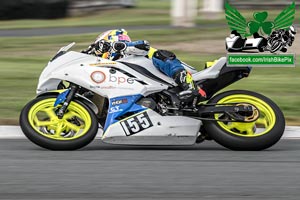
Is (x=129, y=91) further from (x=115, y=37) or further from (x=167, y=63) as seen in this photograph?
(x=115, y=37)

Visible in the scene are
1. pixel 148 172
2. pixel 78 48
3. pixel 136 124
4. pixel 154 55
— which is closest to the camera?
pixel 148 172

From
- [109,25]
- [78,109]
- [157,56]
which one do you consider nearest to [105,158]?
[78,109]

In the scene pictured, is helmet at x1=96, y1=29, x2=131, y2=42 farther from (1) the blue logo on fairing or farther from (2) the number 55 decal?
(2) the number 55 decal

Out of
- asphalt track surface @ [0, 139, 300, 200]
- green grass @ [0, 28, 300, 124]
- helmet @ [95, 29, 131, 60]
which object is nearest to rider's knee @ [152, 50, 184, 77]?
helmet @ [95, 29, 131, 60]

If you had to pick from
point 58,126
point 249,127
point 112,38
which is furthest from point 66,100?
point 249,127

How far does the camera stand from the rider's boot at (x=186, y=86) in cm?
810

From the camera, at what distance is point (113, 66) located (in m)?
8.36

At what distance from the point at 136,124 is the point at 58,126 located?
768 mm

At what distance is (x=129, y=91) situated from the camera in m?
8.29

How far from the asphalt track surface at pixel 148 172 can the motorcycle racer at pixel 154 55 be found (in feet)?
1.96

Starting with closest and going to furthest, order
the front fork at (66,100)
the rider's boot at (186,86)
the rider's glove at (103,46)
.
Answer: the rider's boot at (186,86), the front fork at (66,100), the rider's glove at (103,46)

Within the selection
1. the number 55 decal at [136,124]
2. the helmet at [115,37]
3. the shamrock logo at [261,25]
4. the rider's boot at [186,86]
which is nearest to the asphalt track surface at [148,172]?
the number 55 decal at [136,124]

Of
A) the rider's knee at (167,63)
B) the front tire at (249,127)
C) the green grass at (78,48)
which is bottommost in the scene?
the green grass at (78,48)

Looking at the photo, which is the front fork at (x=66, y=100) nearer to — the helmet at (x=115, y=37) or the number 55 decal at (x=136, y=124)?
the number 55 decal at (x=136, y=124)
